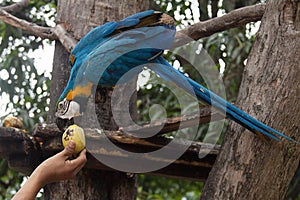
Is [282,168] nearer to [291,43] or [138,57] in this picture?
[291,43]

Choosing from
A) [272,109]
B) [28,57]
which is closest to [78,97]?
[272,109]

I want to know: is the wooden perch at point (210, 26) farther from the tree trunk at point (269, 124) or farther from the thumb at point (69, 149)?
the thumb at point (69, 149)

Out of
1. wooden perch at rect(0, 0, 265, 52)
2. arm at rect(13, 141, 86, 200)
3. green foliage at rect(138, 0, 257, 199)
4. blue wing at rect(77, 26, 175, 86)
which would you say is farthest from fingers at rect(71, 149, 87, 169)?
green foliage at rect(138, 0, 257, 199)

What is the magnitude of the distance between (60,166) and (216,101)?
604 mm

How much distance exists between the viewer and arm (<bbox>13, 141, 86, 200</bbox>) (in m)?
1.44

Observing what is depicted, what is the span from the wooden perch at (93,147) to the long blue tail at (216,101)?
220mm

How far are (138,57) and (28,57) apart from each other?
1.55 metres

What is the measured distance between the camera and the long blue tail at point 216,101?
5.78 ft

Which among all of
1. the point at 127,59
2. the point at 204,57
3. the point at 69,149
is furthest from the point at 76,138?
the point at 204,57

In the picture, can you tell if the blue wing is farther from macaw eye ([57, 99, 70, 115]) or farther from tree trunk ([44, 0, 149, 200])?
tree trunk ([44, 0, 149, 200])

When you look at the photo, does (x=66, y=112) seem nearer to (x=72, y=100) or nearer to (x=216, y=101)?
(x=72, y=100)

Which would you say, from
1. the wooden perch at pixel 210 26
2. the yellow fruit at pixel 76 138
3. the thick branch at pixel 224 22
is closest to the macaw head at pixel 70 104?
the yellow fruit at pixel 76 138

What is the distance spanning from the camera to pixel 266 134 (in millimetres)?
1758

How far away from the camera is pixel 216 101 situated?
183cm
